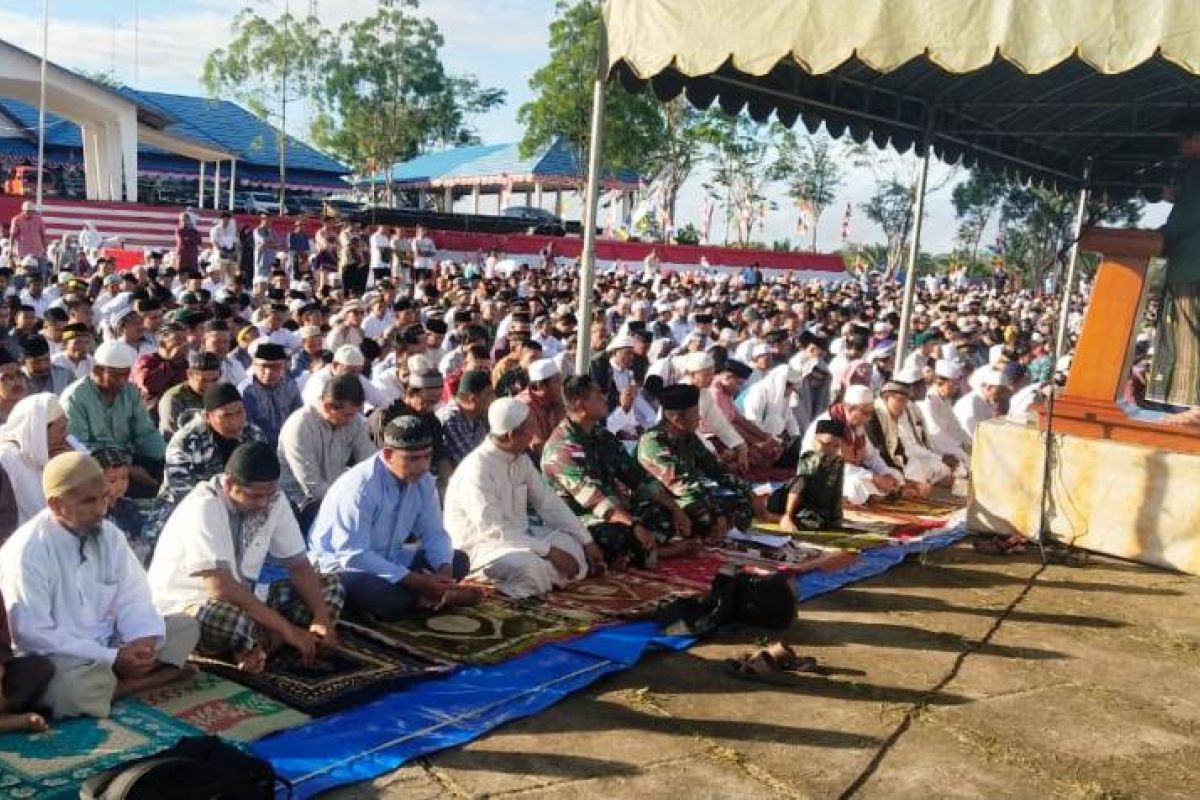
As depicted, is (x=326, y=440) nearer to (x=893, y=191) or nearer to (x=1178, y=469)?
(x=1178, y=469)

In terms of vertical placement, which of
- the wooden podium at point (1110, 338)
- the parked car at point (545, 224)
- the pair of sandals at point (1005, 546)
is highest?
the parked car at point (545, 224)

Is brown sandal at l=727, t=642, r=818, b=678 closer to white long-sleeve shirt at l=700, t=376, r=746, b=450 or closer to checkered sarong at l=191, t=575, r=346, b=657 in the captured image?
checkered sarong at l=191, t=575, r=346, b=657

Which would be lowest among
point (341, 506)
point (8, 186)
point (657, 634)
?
point (657, 634)

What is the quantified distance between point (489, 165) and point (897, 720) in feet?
114

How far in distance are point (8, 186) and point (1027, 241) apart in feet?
96.4

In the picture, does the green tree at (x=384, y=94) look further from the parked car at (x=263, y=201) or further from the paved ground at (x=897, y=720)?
the paved ground at (x=897, y=720)

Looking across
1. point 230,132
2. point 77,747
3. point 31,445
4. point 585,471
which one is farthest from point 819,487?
point 230,132

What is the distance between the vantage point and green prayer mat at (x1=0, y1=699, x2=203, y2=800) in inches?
121

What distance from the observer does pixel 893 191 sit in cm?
4053

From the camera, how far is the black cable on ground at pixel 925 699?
345 centimetres

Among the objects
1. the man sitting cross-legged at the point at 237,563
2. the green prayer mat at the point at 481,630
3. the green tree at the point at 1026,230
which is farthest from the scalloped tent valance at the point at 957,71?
the green tree at the point at 1026,230

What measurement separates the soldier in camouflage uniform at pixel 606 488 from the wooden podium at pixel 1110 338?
2194 mm

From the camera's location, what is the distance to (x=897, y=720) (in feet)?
12.8

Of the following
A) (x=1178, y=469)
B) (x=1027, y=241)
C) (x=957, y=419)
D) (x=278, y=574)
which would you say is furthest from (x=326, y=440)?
(x=1027, y=241)
